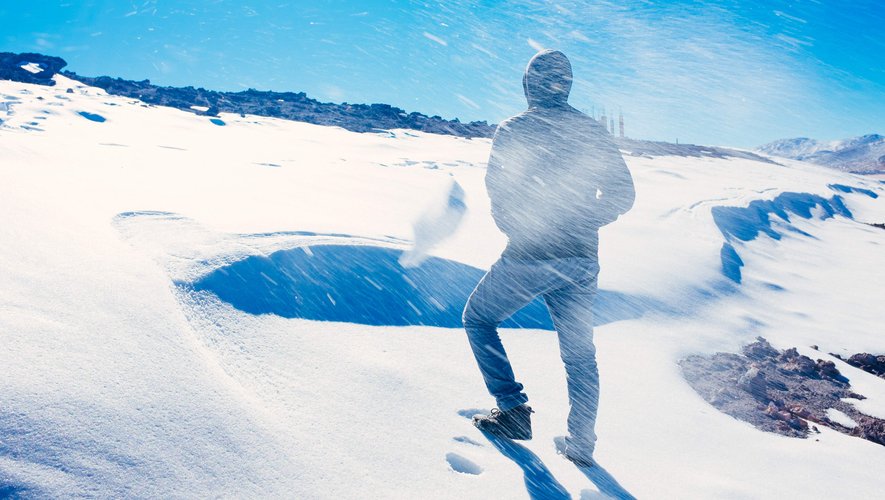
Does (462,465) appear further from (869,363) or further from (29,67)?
(29,67)

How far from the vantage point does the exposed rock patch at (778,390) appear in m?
3.63

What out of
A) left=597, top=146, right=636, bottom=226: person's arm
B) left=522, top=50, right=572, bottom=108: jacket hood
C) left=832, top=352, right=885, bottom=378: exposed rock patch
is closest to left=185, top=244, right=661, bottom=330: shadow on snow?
left=597, top=146, right=636, bottom=226: person's arm

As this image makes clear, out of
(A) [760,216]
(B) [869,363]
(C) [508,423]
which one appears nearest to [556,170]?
(C) [508,423]

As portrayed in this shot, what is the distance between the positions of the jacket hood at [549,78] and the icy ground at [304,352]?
164cm

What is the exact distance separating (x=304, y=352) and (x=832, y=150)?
203 meters

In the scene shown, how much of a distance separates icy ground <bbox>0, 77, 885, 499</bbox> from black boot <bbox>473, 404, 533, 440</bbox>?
96 mm

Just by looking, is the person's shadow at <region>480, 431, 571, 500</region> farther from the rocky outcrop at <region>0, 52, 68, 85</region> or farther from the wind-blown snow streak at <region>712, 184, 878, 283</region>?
the rocky outcrop at <region>0, 52, 68, 85</region>

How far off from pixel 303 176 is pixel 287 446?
572 centimetres

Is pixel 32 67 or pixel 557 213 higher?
pixel 32 67

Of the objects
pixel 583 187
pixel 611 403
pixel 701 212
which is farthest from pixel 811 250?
pixel 583 187

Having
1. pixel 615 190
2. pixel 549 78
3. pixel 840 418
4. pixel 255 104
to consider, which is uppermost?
pixel 255 104

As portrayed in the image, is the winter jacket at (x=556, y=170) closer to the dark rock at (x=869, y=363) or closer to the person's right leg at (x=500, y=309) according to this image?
the person's right leg at (x=500, y=309)

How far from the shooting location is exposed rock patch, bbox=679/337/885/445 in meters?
3.63

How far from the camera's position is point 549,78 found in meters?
2.41
